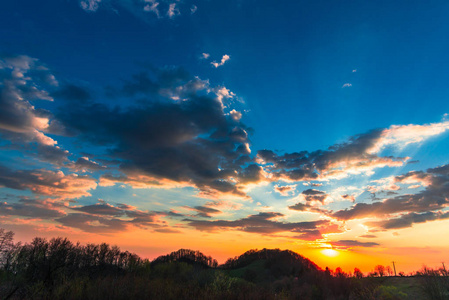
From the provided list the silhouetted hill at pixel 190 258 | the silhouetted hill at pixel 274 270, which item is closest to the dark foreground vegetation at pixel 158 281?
the silhouetted hill at pixel 274 270

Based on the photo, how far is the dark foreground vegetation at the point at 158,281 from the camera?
17359mm

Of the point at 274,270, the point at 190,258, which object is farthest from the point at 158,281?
the point at 190,258

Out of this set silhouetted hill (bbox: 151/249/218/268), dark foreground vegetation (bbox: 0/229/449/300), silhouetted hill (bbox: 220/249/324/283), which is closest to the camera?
dark foreground vegetation (bbox: 0/229/449/300)

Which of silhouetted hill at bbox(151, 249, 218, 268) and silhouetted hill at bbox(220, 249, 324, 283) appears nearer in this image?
silhouetted hill at bbox(220, 249, 324, 283)

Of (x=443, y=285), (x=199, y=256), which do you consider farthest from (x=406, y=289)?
(x=199, y=256)

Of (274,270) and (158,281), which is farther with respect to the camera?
(274,270)

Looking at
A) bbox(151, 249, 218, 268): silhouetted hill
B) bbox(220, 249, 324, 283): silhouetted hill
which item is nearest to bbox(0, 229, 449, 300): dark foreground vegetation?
bbox(220, 249, 324, 283): silhouetted hill

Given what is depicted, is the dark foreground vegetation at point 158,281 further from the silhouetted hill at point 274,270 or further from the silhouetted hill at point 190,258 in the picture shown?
the silhouetted hill at point 190,258

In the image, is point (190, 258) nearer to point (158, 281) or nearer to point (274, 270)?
point (274, 270)

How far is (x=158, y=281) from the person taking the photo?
74.8 feet

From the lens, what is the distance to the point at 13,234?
7869cm

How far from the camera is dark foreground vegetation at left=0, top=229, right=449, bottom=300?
17.4m

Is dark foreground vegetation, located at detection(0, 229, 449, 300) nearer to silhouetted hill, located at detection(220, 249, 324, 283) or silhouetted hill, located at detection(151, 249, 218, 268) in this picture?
silhouetted hill, located at detection(220, 249, 324, 283)

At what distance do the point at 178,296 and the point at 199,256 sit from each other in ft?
519
